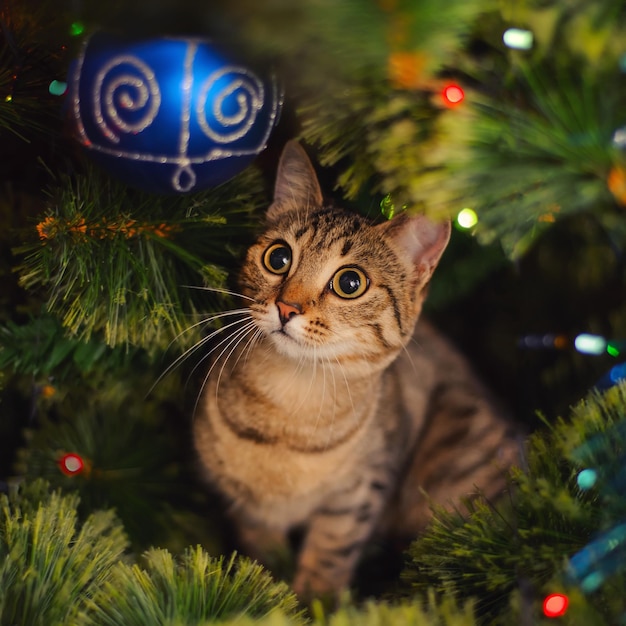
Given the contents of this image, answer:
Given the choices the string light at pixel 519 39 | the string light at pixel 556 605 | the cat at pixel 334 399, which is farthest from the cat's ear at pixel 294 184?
the string light at pixel 556 605

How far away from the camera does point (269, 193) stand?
889 mm

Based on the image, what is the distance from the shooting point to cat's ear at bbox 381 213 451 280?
2.66ft

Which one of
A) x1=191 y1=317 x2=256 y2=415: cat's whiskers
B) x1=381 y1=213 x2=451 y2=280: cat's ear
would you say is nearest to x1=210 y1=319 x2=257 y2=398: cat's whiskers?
x1=191 y1=317 x2=256 y2=415: cat's whiskers

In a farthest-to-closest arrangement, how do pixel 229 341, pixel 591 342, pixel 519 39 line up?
pixel 229 341
pixel 591 342
pixel 519 39

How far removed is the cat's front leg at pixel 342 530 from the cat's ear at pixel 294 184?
0.43m

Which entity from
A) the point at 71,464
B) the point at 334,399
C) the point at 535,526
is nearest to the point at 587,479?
the point at 535,526

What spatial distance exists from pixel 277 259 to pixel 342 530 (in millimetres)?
439

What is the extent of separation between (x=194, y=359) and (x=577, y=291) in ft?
1.94

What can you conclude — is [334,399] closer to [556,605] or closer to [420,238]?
[420,238]

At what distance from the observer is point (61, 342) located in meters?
0.83

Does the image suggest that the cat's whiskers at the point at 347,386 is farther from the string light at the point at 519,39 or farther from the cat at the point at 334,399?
the string light at the point at 519,39

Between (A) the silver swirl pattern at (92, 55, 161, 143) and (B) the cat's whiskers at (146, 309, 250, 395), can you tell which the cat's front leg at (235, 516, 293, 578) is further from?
(A) the silver swirl pattern at (92, 55, 161, 143)

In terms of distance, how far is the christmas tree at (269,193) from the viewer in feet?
1.51

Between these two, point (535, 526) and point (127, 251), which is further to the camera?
point (127, 251)
